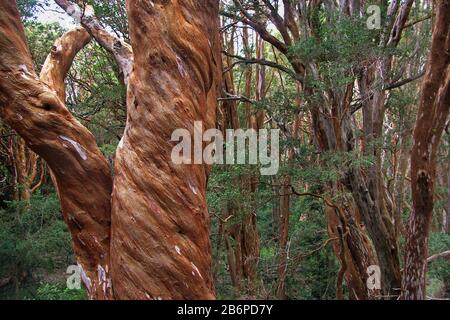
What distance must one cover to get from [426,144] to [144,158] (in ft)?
7.65

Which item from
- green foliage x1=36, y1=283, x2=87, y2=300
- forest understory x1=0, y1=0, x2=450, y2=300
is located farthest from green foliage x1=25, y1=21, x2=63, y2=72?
green foliage x1=36, y1=283, x2=87, y2=300

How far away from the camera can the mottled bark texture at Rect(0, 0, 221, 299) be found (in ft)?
6.49

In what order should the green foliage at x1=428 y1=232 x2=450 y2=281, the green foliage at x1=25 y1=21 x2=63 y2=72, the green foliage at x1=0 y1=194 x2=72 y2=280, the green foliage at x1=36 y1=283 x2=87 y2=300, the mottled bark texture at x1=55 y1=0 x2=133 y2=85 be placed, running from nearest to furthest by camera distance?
the mottled bark texture at x1=55 y1=0 x2=133 y2=85 → the green foliage at x1=428 y1=232 x2=450 y2=281 → the green foliage at x1=36 y1=283 x2=87 y2=300 → the green foliage at x1=0 y1=194 x2=72 y2=280 → the green foliage at x1=25 y1=21 x2=63 y2=72

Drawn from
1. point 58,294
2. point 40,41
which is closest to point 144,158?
point 58,294

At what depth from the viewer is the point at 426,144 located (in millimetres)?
3510

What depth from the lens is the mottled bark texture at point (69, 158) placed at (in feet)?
7.41

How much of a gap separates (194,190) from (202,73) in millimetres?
524

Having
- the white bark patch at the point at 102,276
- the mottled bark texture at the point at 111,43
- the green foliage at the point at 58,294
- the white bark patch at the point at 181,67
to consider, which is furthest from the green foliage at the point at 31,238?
the white bark patch at the point at 181,67

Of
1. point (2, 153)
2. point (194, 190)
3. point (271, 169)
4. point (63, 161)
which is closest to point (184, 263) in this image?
point (194, 190)

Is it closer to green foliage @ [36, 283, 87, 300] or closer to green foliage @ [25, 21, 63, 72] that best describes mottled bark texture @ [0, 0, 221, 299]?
green foliage @ [36, 283, 87, 300]

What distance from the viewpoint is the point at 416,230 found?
143 inches

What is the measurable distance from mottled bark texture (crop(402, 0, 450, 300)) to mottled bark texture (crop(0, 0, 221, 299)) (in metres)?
1.74

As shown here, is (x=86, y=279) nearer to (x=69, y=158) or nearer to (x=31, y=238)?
(x=69, y=158)

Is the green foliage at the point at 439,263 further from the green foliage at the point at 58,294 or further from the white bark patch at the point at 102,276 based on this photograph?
the white bark patch at the point at 102,276
